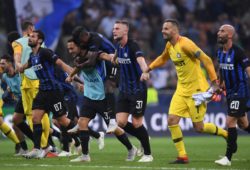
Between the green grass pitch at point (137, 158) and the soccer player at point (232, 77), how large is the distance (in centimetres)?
62

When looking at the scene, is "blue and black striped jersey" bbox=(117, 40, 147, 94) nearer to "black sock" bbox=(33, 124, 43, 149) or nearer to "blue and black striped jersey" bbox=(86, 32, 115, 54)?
"blue and black striped jersey" bbox=(86, 32, 115, 54)

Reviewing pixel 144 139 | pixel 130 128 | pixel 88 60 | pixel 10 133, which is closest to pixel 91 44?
pixel 88 60

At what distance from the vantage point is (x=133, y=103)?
52.4 ft

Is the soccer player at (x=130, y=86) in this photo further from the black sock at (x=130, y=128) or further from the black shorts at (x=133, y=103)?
the black sock at (x=130, y=128)

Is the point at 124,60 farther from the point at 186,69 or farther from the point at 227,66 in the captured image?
the point at 227,66

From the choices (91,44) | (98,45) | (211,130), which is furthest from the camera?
(211,130)

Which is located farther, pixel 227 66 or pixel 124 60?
pixel 124 60

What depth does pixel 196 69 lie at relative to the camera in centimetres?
1543

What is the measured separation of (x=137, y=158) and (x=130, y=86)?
5.94ft

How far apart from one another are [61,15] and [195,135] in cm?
577

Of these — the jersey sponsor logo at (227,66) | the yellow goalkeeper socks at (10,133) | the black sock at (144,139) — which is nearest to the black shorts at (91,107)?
the black sock at (144,139)

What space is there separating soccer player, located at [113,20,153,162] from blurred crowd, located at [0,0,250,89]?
12.4 metres

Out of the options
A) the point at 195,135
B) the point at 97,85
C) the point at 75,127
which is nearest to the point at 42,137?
the point at 75,127

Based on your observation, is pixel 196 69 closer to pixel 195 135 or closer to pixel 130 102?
pixel 130 102
